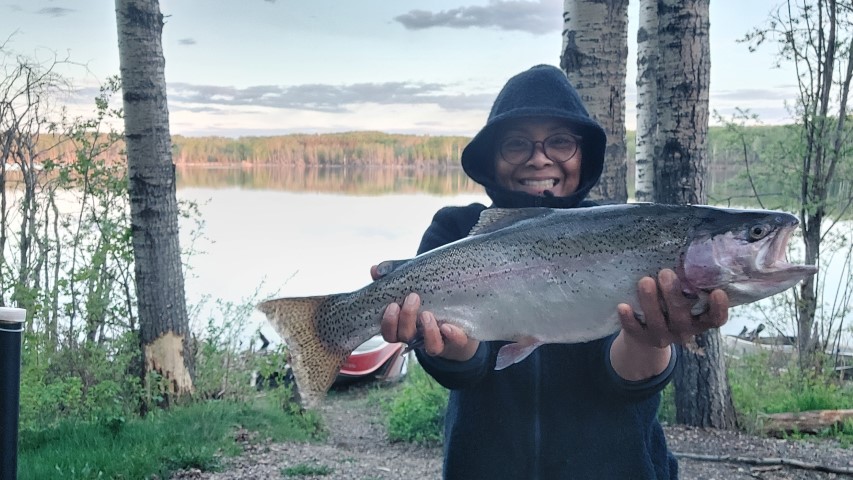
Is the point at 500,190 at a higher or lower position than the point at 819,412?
higher

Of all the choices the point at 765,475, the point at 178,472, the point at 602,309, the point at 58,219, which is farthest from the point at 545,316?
the point at 58,219

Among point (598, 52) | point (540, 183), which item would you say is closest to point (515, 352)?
point (540, 183)

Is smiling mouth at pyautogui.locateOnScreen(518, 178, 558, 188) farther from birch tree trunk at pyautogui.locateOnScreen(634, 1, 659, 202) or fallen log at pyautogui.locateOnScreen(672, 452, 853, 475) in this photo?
birch tree trunk at pyautogui.locateOnScreen(634, 1, 659, 202)

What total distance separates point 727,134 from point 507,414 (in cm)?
927

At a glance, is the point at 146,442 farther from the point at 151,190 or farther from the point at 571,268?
the point at 571,268

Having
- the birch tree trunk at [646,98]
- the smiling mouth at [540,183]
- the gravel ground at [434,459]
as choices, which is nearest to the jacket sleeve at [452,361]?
the smiling mouth at [540,183]

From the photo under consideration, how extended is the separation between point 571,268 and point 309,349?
3.55ft

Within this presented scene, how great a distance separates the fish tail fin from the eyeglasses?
94cm

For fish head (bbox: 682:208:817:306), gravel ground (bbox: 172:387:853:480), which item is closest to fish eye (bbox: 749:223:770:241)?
fish head (bbox: 682:208:817:306)

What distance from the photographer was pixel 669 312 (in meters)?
2.20

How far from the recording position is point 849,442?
660 centimetres

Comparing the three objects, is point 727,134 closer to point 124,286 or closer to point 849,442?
point 849,442

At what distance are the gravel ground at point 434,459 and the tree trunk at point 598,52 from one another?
3115mm

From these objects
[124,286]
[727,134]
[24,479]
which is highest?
[727,134]
